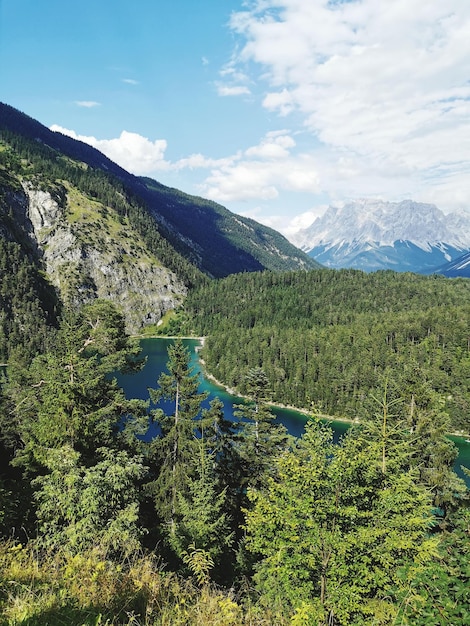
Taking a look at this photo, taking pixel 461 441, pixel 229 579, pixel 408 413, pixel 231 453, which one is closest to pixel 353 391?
pixel 461 441

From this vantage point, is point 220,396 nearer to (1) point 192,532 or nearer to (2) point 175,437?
(2) point 175,437

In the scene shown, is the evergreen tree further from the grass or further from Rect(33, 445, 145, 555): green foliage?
the grass

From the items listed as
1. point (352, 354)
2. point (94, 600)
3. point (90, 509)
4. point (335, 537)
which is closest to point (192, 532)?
point (90, 509)

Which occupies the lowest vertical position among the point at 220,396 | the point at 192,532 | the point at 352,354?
the point at 220,396

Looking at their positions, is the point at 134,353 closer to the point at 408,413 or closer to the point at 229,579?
the point at 229,579

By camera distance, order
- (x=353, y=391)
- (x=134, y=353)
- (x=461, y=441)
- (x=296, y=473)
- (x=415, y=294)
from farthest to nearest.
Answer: (x=415, y=294) → (x=353, y=391) → (x=461, y=441) → (x=134, y=353) → (x=296, y=473)

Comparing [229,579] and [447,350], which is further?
[447,350]

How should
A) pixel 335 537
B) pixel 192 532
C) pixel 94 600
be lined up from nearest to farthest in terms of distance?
pixel 94 600
pixel 335 537
pixel 192 532

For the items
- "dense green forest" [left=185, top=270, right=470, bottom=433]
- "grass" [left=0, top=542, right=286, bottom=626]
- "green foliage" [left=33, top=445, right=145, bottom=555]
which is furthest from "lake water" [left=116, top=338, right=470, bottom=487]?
"grass" [left=0, top=542, right=286, bottom=626]
